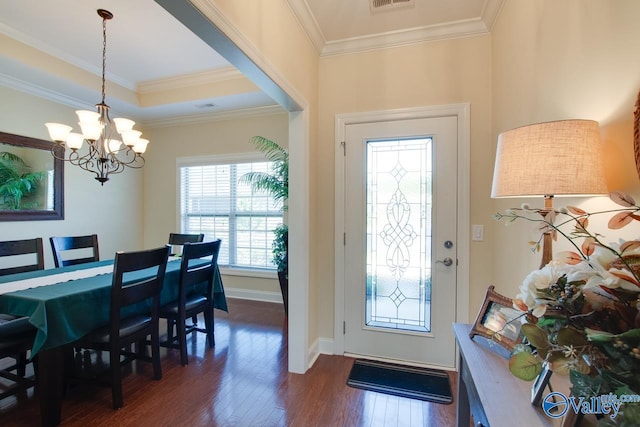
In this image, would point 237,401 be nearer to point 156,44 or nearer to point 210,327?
point 210,327

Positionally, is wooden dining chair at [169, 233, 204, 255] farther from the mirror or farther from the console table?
the console table

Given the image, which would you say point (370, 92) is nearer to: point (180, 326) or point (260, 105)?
point (260, 105)

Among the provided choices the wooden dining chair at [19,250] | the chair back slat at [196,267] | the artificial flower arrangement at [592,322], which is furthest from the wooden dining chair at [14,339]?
the artificial flower arrangement at [592,322]

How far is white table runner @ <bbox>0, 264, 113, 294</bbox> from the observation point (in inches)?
78.2

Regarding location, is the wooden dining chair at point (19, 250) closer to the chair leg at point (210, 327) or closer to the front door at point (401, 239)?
the chair leg at point (210, 327)

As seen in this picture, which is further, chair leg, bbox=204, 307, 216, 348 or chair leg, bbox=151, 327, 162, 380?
chair leg, bbox=204, 307, 216, 348

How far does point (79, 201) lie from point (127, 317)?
271cm

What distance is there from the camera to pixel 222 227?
14.8 feet

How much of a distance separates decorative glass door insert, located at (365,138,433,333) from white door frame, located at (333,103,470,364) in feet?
0.73

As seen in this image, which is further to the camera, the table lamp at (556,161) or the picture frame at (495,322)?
the picture frame at (495,322)

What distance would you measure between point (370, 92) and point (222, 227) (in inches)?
120

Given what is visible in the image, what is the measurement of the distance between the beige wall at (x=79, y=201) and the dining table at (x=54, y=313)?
1714 millimetres

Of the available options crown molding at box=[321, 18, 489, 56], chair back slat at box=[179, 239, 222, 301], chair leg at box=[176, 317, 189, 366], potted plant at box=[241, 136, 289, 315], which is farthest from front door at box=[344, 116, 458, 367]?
chair leg at box=[176, 317, 189, 366]

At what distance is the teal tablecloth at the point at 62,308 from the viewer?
167 cm
